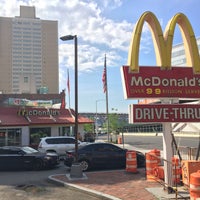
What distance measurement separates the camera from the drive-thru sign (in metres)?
11.8

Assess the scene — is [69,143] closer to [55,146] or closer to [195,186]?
[55,146]

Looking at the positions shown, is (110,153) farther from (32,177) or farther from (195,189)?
(195,189)

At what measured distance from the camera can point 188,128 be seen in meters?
60.8

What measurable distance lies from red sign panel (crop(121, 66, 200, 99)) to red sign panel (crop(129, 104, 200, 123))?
367 mm

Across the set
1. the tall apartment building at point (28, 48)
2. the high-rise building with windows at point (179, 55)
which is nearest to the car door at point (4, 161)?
the high-rise building with windows at point (179, 55)

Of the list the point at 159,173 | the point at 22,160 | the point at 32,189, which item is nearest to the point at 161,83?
the point at 159,173

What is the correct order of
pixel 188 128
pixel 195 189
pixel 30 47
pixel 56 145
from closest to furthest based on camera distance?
pixel 195 189 < pixel 56 145 < pixel 188 128 < pixel 30 47

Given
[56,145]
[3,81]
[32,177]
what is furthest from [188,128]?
[3,81]

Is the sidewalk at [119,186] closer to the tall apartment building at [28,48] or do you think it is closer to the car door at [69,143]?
the car door at [69,143]

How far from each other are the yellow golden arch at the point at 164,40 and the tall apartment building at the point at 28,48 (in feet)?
432

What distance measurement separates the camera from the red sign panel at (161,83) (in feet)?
38.5

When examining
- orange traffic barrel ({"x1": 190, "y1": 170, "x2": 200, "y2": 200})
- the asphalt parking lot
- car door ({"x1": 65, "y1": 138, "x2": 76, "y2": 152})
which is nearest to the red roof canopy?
car door ({"x1": 65, "y1": 138, "x2": 76, "y2": 152})

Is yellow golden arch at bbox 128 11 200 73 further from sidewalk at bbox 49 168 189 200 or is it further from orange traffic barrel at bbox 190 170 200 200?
orange traffic barrel at bbox 190 170 200 200

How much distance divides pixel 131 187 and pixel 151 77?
3930 millimetres
